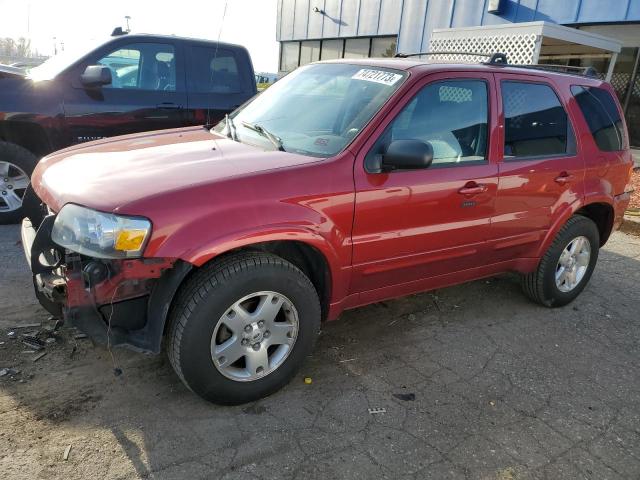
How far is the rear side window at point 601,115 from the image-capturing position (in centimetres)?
402

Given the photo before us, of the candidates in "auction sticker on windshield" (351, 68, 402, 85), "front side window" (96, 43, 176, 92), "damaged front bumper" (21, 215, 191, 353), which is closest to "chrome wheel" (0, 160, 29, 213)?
"front side window" (96, 43, 176, 92)

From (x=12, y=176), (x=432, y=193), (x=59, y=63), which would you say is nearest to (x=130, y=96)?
(x=59, y=63)

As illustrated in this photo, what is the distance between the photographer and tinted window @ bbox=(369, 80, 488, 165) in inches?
121

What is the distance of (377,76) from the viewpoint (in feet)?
10.6

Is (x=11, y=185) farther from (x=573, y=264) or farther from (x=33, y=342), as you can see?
(x=573, y=264)

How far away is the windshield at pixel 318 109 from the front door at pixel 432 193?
187mm

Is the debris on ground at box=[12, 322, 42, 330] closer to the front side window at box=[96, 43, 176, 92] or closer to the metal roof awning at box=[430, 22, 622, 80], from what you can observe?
the front side window at box=[96, 43, 176, 92]

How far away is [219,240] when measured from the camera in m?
2.40

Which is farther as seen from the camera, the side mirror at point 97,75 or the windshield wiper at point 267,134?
the side mirror at point 97,75

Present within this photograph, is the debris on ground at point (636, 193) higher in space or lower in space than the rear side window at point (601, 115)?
lower

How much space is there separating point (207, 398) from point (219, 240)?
845 millimetres

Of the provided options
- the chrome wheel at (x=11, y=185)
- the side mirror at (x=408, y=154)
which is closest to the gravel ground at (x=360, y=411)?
the side mirror at (x=408, y=154)

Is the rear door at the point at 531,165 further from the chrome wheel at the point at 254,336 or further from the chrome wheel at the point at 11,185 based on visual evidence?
the chrome wheel at the point at 11,185

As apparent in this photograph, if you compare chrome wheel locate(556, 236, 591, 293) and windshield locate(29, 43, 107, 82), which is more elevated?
windshield locate(29, 43, 107, 82)
